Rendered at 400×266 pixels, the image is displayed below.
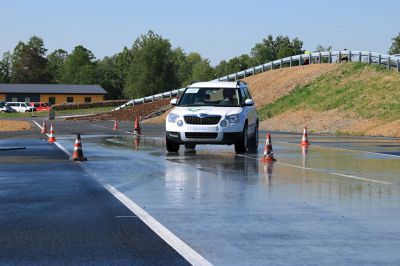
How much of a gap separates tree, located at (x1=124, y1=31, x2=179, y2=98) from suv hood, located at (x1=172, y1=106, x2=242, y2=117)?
108 m

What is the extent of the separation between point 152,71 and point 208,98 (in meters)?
108

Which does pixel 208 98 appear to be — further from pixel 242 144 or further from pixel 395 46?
pixel 395 46

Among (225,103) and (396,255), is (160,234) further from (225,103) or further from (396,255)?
(225,103)

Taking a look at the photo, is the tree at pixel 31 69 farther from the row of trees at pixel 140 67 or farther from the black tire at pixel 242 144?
the black tire at pixel 242 144

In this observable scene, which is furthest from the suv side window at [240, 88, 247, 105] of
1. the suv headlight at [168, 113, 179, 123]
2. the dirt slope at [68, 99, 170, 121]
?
the dirt slope at [68, 99, 170, 121]

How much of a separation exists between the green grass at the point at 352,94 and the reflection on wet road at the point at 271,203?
86.2 feet

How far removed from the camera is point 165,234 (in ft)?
28.3

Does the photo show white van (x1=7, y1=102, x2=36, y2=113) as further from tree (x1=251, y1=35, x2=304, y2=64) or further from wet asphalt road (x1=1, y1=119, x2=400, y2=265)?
wet asphalt road (x1=1, y1=119, x2=400, y2=265)

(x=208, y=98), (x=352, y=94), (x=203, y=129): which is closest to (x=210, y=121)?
(x=203, y=129)

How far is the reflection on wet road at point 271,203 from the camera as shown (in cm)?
779

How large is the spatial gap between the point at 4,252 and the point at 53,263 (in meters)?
0.79

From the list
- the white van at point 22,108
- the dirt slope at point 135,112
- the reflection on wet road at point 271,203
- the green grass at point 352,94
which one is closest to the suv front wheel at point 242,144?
the reflection on wet road at point 271,203

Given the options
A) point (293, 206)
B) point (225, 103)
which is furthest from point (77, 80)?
point (293, 206)

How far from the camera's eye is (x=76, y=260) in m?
7.18
